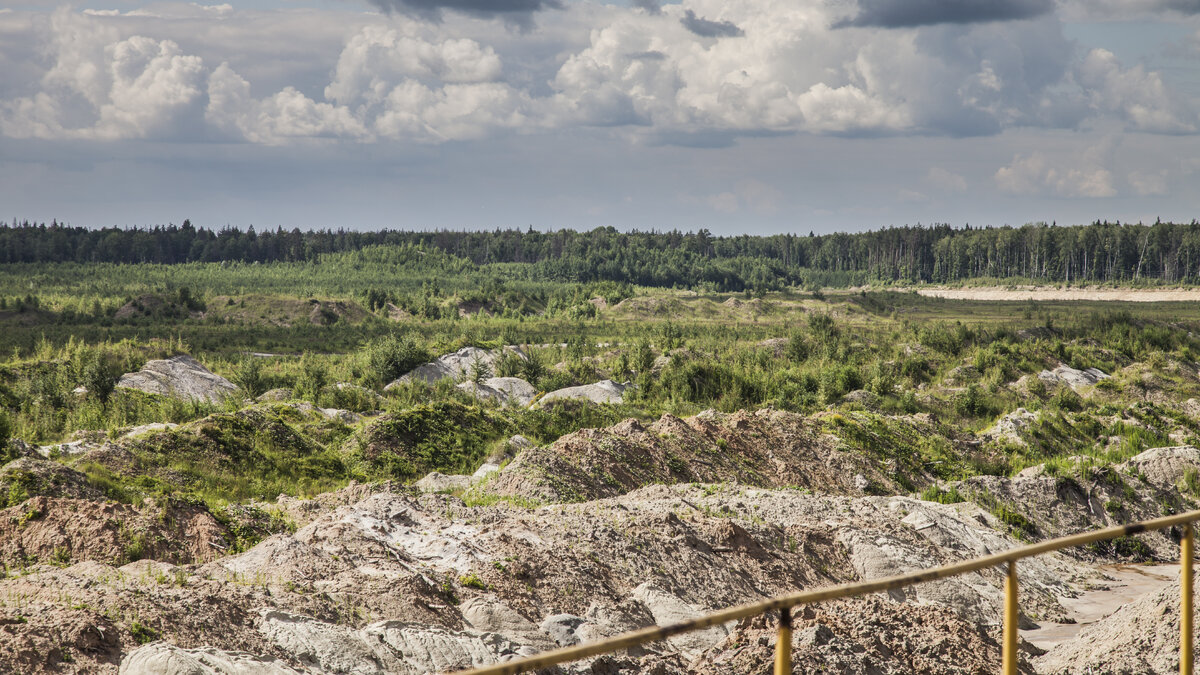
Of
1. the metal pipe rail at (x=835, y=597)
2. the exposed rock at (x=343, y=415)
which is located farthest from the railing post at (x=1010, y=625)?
the exposed rock at (x=343, y=415)

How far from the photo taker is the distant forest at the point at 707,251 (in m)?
137

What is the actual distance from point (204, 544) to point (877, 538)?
1080cm

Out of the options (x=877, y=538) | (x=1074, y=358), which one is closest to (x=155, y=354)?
(x=877, y=538)

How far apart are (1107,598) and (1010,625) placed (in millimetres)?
13686

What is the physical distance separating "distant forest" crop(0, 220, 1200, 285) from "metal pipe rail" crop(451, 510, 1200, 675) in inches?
5464

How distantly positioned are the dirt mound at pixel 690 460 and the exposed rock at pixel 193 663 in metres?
9.91

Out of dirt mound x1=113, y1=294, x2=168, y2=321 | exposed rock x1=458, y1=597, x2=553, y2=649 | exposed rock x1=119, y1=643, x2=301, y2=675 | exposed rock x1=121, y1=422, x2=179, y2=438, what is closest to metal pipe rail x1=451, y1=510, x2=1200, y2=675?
exposed rock x1=119, y1=643, x2=301, y2=675

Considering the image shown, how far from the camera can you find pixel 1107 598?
16203 millimetres

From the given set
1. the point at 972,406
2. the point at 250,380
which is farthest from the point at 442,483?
the point at 972,406

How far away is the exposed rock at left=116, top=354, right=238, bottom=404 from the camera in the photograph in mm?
32188

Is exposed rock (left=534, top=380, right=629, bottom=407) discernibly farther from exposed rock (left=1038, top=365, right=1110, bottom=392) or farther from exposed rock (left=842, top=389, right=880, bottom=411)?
exposed rock (left=1038, top=365, right=1110, bottom=392)

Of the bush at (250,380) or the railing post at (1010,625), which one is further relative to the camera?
the bush at (250,380)

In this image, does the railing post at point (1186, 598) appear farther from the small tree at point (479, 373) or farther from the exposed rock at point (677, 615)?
the small tree at point (479, 373)

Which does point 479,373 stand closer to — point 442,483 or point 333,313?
point 442,483
